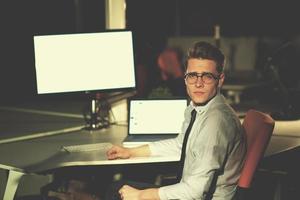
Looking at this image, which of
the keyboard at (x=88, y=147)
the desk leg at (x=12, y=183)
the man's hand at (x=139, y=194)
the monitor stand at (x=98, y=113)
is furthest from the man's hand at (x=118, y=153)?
the monitor stand at (x=98, y=113)

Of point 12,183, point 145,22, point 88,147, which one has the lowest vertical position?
point 12,183

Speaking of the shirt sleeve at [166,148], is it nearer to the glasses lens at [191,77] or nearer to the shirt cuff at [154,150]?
the shirt cuff at [154,150]

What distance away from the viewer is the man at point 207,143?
1.92 m

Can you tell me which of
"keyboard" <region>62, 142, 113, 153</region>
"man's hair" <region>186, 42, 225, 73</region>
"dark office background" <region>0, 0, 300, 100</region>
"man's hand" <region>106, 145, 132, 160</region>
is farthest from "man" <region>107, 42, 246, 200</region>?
"dark office background" <region>0, 0, 300, 100</region>

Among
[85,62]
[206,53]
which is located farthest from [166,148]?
[85,62]

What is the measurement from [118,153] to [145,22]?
6284mm

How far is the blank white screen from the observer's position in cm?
293

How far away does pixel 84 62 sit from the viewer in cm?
302

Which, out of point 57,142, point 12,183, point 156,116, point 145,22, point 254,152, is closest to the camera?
point 254,152

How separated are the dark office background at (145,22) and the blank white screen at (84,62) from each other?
1.77m

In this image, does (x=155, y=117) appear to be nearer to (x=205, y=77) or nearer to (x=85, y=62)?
(x=85, y=62)

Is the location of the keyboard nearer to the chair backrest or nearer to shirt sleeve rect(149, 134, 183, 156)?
shirt sleeve rect(149, 134, 183, 156)

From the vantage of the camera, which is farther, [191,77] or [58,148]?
[58,148]

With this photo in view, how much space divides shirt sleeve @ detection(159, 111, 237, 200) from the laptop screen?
36.1 inches
